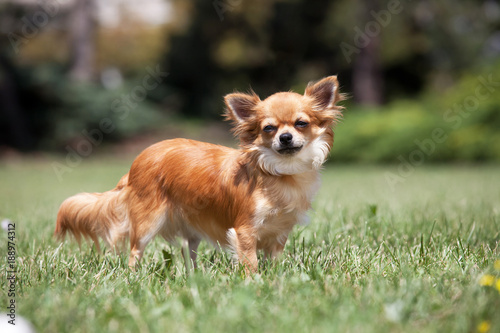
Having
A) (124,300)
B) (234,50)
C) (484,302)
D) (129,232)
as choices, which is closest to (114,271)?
(129,232)

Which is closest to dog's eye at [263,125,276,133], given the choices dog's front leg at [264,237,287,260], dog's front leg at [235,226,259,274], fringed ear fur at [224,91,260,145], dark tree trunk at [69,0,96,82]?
fringed ear fur at [224,91,260,145]

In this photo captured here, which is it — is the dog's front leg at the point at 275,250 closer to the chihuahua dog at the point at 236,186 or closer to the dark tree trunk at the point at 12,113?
the chihuahua dog at the point at 236,186

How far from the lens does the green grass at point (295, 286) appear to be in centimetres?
212

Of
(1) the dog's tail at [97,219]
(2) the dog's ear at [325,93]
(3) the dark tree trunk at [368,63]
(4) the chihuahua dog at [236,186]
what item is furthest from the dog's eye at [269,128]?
(3) the dark tree trunk at [368,63]

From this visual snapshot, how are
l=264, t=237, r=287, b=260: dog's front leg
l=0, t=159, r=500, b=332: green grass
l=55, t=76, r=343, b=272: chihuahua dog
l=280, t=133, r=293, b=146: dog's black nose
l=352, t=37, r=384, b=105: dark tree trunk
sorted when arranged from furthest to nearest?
l=352, t=37, r=384, b=105: dark tree trunk → l=264, t=237, r=287, b=260: dog's front leg → l=55, t=76, r=343, b=272: chihuahua dog → l=280, t=133, r=293, b=146: dog's black nose → l=0, t=159, r=500, b=332: green grass

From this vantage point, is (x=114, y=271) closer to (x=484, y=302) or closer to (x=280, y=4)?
(x=484, y=302)

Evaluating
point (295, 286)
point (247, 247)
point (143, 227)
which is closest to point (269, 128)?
point (247, 247)

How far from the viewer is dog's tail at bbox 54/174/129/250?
11.5ft

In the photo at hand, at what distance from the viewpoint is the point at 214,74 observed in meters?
24.3

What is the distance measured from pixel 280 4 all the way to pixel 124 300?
20634 millimetres

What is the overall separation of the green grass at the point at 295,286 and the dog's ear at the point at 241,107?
965 mm

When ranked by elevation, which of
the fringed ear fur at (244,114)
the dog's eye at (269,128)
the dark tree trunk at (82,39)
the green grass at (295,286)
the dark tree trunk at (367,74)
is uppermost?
the dark tree trunk at (82,39)

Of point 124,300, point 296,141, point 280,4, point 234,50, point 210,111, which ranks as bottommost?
point 124,300

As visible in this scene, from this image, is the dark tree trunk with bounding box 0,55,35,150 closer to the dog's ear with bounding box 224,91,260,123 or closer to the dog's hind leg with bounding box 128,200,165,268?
the dog's hind leg with bounding box 128,200,165,268
